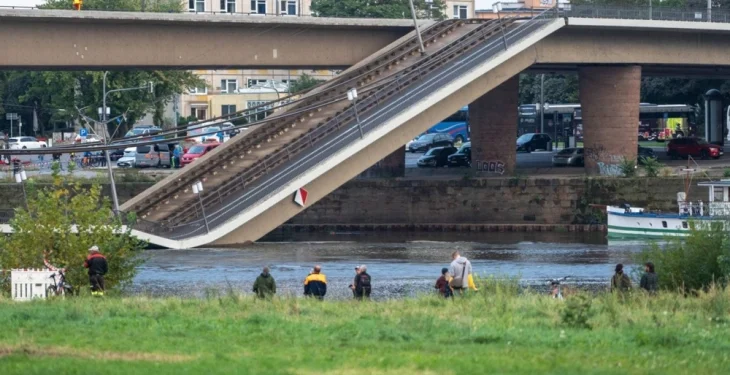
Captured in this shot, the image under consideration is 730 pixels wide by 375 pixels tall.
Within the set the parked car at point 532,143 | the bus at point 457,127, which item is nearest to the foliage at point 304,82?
the bus at point 457,127

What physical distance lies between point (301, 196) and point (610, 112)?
23189 millimetres

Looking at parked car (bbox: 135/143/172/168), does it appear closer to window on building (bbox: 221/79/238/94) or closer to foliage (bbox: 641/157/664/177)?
foliage (bbox: 641/157/664/177)

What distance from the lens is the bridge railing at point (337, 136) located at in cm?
5041

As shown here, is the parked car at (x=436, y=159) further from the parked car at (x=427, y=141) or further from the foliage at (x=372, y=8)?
the foliage at (x=372, y=8)

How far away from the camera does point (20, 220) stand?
111 feet

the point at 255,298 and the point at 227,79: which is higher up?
the point at 227,79

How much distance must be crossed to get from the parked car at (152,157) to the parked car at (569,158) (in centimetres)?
2372

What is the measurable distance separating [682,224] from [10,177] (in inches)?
1293

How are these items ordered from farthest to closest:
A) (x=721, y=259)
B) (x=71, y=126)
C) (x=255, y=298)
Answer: (x=71, y=126)
(x=721, y=259)
(x=255, y=298)

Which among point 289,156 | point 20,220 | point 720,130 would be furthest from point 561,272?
point 720,130

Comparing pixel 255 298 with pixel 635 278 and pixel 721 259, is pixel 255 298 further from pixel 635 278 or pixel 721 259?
pixel 635 278

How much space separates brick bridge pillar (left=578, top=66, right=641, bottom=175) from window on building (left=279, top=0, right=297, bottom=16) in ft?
190

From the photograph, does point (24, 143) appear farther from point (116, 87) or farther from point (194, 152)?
point (194, 152)

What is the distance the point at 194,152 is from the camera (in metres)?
80.7
